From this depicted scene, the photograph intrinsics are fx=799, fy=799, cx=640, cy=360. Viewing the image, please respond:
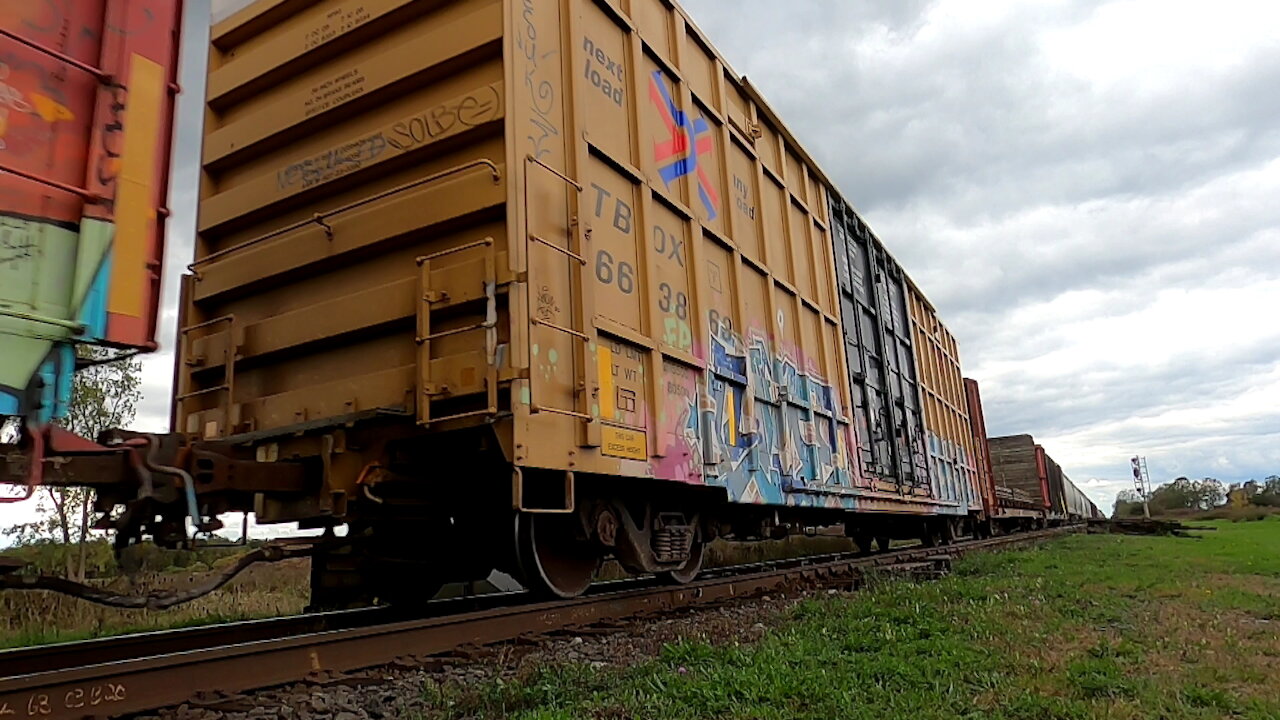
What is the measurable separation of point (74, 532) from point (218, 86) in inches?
236

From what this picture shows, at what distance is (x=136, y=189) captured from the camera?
9.54 ft

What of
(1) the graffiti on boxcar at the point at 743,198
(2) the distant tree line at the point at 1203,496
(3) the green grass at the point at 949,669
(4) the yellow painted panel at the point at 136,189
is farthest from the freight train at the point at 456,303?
(2) the distant tree line at the point at 1203,496

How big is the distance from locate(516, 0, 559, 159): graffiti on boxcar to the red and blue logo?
1.32 metres

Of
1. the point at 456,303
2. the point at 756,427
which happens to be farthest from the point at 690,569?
the point at 456,303

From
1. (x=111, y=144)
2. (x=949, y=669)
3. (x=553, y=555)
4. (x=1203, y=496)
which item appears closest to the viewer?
(x=111, y=144)

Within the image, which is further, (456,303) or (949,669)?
(456,303)

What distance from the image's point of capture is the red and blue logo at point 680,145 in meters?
6.42

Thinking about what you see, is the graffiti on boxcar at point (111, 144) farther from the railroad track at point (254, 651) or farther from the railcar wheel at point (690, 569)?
the railcar wheel at point (690, 569)

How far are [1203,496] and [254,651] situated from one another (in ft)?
291

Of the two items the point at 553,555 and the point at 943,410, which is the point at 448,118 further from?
the point at 943,410

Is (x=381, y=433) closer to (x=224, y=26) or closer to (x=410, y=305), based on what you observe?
(x=410, y=305)

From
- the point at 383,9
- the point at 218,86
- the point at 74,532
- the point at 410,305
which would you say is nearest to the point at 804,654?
the point at 410,305

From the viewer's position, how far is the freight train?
441cm

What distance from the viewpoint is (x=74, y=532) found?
Answer: 914 centimetres
